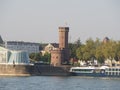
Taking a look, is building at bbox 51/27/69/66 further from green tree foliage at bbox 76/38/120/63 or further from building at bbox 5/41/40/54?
building at bbox 5/41/40/54

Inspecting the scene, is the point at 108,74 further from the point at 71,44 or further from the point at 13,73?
the point at 71,44

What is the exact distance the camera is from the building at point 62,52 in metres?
112

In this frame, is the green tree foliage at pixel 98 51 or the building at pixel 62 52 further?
the building at pixel 62 52

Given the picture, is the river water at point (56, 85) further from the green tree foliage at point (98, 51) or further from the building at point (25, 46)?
the building at point (25, 46)

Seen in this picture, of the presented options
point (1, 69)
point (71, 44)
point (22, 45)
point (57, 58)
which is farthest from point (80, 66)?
point (22, 45)

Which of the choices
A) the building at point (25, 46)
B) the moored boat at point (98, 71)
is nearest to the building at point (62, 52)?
the moored boat at point (98, 71)

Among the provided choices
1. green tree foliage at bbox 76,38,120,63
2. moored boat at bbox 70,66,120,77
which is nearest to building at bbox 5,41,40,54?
green tree foliage at bbox 76,38,120,63

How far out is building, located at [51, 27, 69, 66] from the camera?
11181 cm

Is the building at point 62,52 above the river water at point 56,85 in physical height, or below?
above

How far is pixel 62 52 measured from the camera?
113 meters

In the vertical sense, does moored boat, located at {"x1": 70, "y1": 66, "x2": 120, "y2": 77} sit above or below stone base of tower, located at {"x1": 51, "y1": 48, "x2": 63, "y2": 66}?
below

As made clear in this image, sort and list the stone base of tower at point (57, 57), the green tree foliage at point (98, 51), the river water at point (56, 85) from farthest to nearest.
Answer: the stone base of tower at point (57, 57) < the green tree foliage at point (98, 51) < the river water at point (56, 85)

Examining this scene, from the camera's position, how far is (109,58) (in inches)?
4412

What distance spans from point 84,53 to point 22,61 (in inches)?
487
